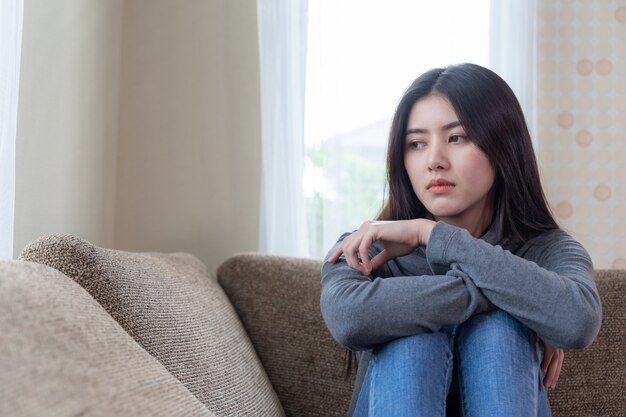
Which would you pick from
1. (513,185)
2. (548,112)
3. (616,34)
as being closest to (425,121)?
(513,185)

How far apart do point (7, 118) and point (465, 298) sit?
3.01 ft

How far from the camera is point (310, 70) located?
93.7 inches

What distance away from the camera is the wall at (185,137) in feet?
7.86

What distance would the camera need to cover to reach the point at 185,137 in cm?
240

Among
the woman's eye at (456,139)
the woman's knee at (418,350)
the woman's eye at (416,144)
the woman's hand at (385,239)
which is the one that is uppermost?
the woman's eye at (456,139)

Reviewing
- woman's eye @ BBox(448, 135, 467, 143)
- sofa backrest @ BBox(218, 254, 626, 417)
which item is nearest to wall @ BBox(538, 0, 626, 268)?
sofa backrest @ BBox(218, 254, 626, 417)

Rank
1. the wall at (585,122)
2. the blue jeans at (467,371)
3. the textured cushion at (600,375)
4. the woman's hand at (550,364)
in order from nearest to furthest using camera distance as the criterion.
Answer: the blue jeans at (467,371), the woman's hand at (550,364), the textured cushion at (600,375), the wall at (585,122)

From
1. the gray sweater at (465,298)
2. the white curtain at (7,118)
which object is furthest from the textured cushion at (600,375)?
the white curtain at (7,118)

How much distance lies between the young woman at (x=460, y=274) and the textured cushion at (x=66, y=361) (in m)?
0.38

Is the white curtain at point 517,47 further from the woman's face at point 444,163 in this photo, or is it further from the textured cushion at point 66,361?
the textured cushion at point 66,361

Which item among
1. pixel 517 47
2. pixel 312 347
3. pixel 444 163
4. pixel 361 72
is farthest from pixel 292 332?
pixel 517 47

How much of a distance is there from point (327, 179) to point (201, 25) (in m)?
0.66

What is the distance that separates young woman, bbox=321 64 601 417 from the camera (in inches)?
46.4

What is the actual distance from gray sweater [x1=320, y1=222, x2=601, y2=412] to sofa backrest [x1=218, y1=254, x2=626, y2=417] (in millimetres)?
512
